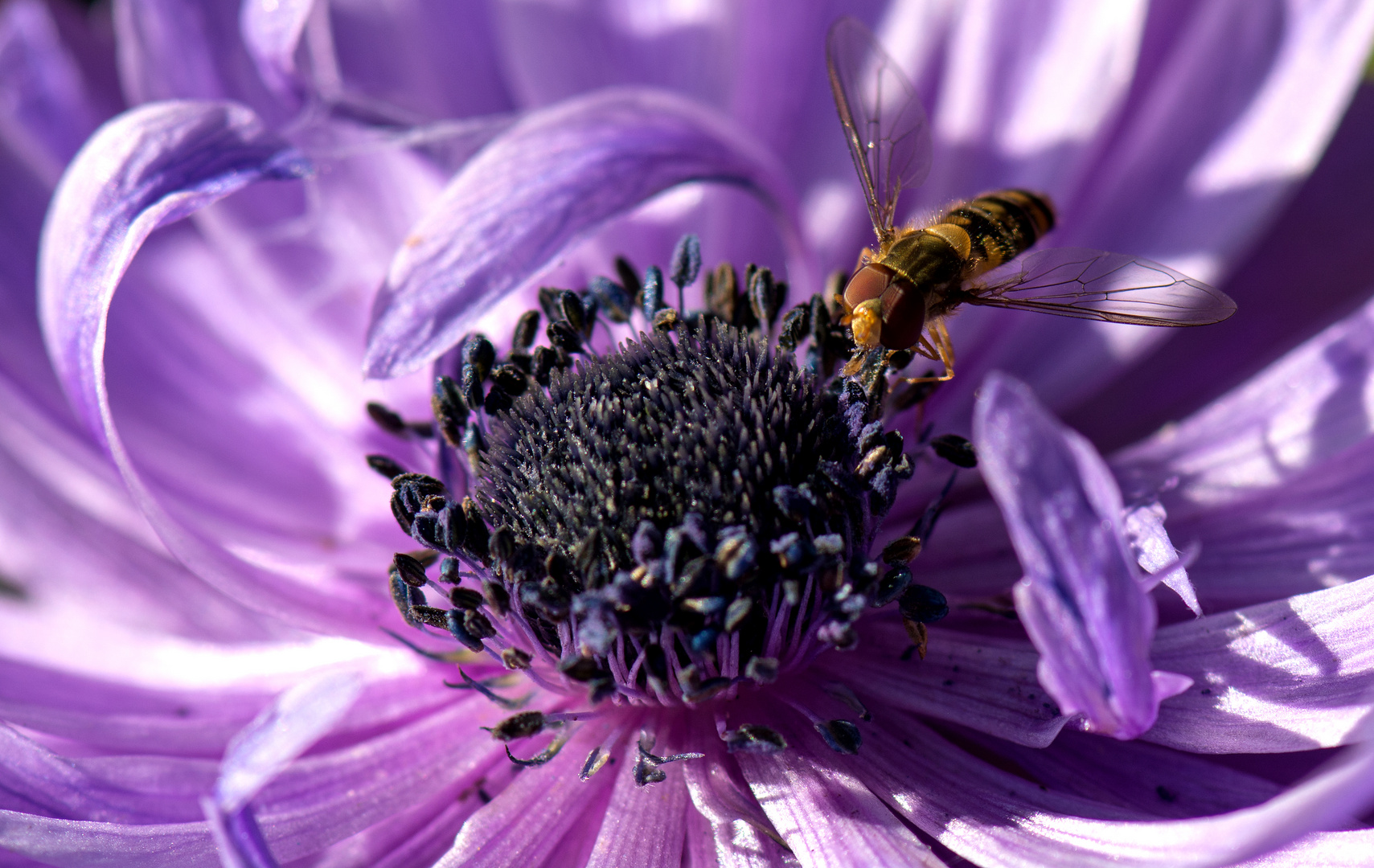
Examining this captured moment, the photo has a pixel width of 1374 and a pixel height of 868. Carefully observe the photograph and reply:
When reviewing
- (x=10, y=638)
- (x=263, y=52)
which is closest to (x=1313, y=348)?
(x=263, y=52)

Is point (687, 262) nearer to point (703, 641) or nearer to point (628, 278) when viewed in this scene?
point (628, 278)

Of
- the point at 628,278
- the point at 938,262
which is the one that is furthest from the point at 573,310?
the point at 938,262

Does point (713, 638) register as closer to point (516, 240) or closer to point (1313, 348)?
point (516, 240)

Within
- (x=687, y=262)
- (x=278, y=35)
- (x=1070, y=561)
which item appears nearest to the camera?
(x=1070, y=561)

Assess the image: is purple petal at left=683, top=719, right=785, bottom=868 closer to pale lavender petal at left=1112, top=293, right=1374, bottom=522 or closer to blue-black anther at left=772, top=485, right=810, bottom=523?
blue-black anther at left=772, top=485, right=810, bottom=523

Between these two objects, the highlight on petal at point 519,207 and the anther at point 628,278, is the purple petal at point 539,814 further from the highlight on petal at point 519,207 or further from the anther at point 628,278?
the anther at point 628,278

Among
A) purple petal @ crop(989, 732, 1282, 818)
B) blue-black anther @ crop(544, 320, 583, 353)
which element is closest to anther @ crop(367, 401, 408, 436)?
blue-black anther @ crop(544, 320, 583, 353)
